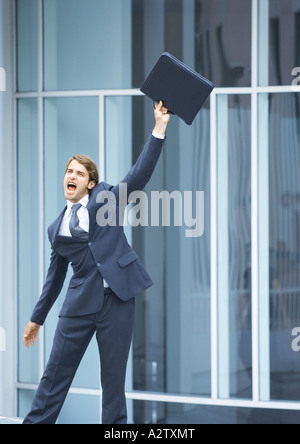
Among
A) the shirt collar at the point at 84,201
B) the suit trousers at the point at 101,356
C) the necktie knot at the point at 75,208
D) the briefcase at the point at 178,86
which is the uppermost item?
the briefcase at the point at 178,86

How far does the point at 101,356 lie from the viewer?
17.0 feet

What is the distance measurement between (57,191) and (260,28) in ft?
6.91

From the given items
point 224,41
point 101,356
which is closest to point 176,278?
point 224,41

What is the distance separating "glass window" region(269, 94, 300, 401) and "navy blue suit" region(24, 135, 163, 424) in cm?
204

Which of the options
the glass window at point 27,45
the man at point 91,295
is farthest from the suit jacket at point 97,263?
the glass window at point 27,45

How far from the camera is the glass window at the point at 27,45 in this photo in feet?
24.6

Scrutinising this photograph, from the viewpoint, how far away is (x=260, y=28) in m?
6.95

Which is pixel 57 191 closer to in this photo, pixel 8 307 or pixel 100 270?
pixel 8 307

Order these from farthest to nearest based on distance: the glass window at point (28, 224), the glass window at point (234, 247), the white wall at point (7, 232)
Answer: the glass window at point (28, 224) < the white wall at point (7, 232) < the glass window at point (234, 247)

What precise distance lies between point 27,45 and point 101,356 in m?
3.29

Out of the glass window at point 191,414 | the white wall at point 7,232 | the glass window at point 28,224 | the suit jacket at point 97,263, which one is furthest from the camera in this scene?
the glass window at point 28,224

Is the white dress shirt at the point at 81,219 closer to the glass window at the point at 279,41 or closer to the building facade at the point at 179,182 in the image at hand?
the building facade at the point at 179,182

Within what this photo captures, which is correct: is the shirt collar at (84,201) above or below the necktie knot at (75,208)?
above

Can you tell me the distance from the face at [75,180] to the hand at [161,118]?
0.55m
